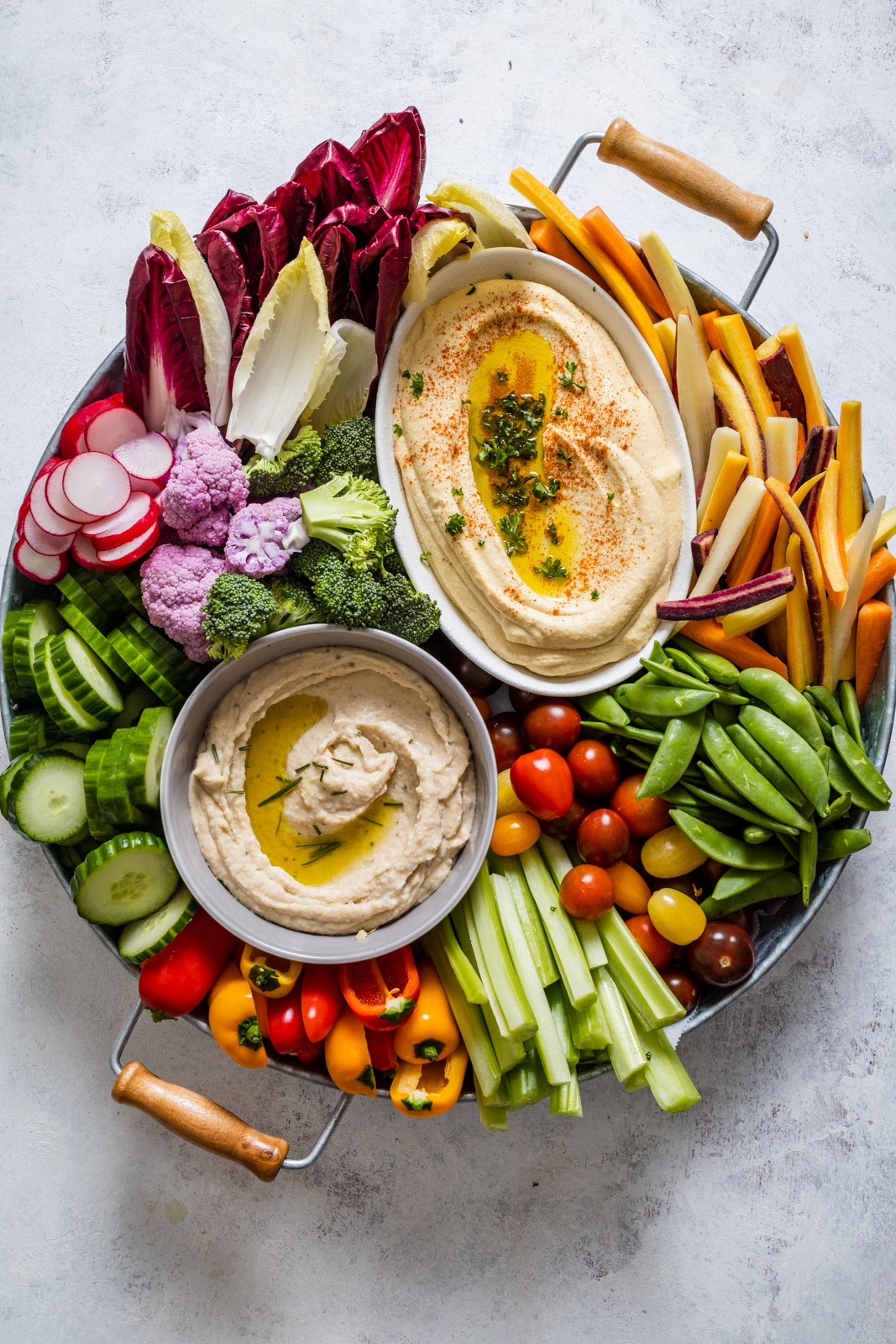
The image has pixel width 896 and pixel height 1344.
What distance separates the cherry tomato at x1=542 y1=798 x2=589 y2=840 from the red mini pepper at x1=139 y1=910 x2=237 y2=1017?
1172mm

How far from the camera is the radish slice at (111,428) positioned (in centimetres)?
301

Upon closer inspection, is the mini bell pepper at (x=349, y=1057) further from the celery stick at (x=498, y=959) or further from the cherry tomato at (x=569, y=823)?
the cherry tomato at (x=569, y=823)

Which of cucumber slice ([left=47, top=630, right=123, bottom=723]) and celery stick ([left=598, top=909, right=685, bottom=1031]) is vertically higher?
cucumber slice ([left=47, top=630, right=123, bottom=723])

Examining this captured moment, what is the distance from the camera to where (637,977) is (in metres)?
3.07

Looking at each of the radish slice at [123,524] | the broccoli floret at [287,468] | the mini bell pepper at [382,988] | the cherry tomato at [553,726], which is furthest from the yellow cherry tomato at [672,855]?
the radish slice at [123,524]

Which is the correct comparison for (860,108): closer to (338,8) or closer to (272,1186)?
(338,8)

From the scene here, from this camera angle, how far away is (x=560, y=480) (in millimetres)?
3232

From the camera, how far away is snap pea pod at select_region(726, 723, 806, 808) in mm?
3020

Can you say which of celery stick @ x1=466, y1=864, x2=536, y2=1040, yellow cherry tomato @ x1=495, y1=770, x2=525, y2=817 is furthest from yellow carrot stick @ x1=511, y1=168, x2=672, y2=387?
celery stick @ x1=466, y1=864, x2=536, y2=1040

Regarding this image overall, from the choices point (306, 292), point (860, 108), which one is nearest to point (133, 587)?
point (306, 292)

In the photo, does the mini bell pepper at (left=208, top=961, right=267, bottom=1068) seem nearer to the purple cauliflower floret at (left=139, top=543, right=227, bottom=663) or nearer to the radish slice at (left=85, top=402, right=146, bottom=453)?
the purple cauliflower floret at (left=139, top=543, right=227, bottom=663)

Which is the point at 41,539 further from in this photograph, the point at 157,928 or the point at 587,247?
the point at 587,247

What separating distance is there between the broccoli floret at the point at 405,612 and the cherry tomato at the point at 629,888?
1.07 metres

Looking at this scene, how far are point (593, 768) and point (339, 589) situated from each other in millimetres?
1069
